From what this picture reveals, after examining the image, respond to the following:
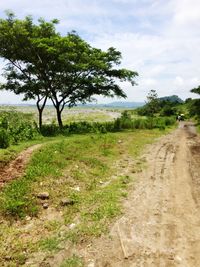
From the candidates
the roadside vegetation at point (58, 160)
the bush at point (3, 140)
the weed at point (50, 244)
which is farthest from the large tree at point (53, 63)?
the weed at point (50, 244)

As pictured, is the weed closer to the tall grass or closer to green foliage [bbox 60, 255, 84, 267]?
green foliage [bbox 60, 255, 84, 267]

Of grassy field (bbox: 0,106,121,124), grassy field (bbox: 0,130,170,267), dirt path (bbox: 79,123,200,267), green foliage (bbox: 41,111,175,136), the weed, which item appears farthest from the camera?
grassy field (bbox: 0,106,121,124)

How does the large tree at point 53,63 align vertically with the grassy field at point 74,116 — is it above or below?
above

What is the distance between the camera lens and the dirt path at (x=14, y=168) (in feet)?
36.5

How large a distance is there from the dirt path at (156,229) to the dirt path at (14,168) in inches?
161

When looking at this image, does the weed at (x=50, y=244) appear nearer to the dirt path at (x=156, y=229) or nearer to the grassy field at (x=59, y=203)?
the grassy field at (x=59, y=203)

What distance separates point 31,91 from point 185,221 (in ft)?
70.3

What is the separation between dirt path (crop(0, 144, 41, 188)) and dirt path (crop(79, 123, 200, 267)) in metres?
4.09

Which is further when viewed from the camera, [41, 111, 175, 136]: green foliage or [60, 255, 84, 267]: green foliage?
[41, 111, 175, 136]: green foliage

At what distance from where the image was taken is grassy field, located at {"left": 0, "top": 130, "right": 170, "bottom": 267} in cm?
761

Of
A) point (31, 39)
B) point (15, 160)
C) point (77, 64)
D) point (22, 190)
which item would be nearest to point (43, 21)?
point (31, 39)

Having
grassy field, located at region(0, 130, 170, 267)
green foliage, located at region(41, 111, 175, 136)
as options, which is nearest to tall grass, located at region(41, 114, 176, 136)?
green foliage, located at region(41, 111, 175, 136)

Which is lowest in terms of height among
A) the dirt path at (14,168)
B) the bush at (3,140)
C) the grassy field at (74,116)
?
the grassy field at (74,116)

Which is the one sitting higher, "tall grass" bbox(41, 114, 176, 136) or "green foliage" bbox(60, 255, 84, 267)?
"tall grass" bbox(41, 114, 176, 136)
